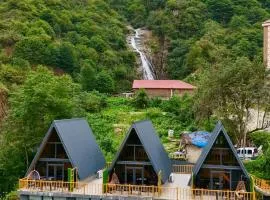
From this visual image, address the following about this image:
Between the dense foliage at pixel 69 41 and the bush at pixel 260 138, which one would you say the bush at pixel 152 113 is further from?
the dense foliage at pixel 69 41

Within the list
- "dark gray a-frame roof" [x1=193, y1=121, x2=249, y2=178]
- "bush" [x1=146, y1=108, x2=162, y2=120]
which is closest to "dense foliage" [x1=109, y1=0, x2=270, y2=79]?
"bush" [x1=146, y1=108, x2=162, y2=120]

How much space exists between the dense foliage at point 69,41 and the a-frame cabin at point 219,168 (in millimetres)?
40957

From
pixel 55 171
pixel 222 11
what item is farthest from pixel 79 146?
pixel 222 11

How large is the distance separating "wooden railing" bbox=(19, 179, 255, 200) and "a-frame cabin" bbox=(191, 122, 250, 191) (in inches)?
29.6

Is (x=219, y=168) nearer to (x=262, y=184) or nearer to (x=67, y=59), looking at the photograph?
(x=262, y=184)

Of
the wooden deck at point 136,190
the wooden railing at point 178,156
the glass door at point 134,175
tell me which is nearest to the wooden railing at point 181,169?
the wooden deck at point 136,190

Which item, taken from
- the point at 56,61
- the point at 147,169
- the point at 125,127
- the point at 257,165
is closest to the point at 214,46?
the point at 56,61

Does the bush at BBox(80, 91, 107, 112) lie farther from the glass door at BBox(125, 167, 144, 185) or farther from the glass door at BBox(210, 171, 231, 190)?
the glass door at BBox(210, 171, 231, 190)

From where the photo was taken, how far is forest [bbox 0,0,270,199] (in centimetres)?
3164

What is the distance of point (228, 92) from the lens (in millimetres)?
33969

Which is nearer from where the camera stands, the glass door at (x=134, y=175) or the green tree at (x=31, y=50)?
the glass door at (x=134, y=175)

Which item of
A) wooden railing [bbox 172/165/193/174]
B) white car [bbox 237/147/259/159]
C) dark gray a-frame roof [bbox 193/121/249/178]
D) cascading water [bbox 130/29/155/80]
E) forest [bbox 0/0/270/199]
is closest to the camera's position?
dark gray a-frame roof [bbox 193/121/249/178]

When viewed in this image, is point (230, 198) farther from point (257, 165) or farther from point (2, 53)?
point (2, 53)

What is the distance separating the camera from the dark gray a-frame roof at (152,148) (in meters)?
23.3
